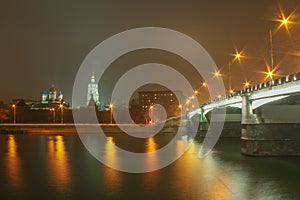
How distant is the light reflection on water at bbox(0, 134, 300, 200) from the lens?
22.2 m

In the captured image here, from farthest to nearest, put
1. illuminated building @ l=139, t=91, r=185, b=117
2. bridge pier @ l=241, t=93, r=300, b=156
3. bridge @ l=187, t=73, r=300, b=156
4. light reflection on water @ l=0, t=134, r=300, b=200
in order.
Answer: illuminated building @ l=139, t=91, r=185, b=117
bridge pier @ l=241, t=93, r=300, b=156
bridge @ l=187, t=73, r=300, b=156
light reflection on water @ l=0, t=134, r=300, b=200

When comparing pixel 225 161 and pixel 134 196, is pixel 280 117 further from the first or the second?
pixel 134 196

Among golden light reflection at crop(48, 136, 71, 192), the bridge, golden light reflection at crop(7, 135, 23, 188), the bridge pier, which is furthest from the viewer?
the bridge pier

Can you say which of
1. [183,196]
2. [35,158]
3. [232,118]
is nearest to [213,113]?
[232,118]

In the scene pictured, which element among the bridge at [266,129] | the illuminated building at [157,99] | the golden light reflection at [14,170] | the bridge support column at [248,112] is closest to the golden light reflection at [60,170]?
the golden light reflection at [14,170]

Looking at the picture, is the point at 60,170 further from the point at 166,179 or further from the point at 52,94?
the point at 52,94

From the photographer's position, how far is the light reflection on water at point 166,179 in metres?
22.2

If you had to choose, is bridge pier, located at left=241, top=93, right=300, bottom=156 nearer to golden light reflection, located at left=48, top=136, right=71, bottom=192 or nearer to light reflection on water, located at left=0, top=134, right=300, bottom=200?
light reflection on water, located at left=0, top=134, right=300, bottom=200

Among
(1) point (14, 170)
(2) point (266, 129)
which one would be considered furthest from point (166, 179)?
(2) point (266, 129)

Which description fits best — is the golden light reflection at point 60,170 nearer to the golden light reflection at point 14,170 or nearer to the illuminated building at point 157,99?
the golden light reflection at point 14,170

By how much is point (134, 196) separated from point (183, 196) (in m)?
2.42

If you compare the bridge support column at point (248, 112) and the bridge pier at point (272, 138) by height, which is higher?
the bridge support column at point (248, 112)

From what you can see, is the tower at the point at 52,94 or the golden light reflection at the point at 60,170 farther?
the tower at the point at 52,94

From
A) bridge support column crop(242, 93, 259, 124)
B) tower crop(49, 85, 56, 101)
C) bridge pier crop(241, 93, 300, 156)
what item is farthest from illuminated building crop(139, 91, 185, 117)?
bridge pier crop(241, 93, 300, 156)
